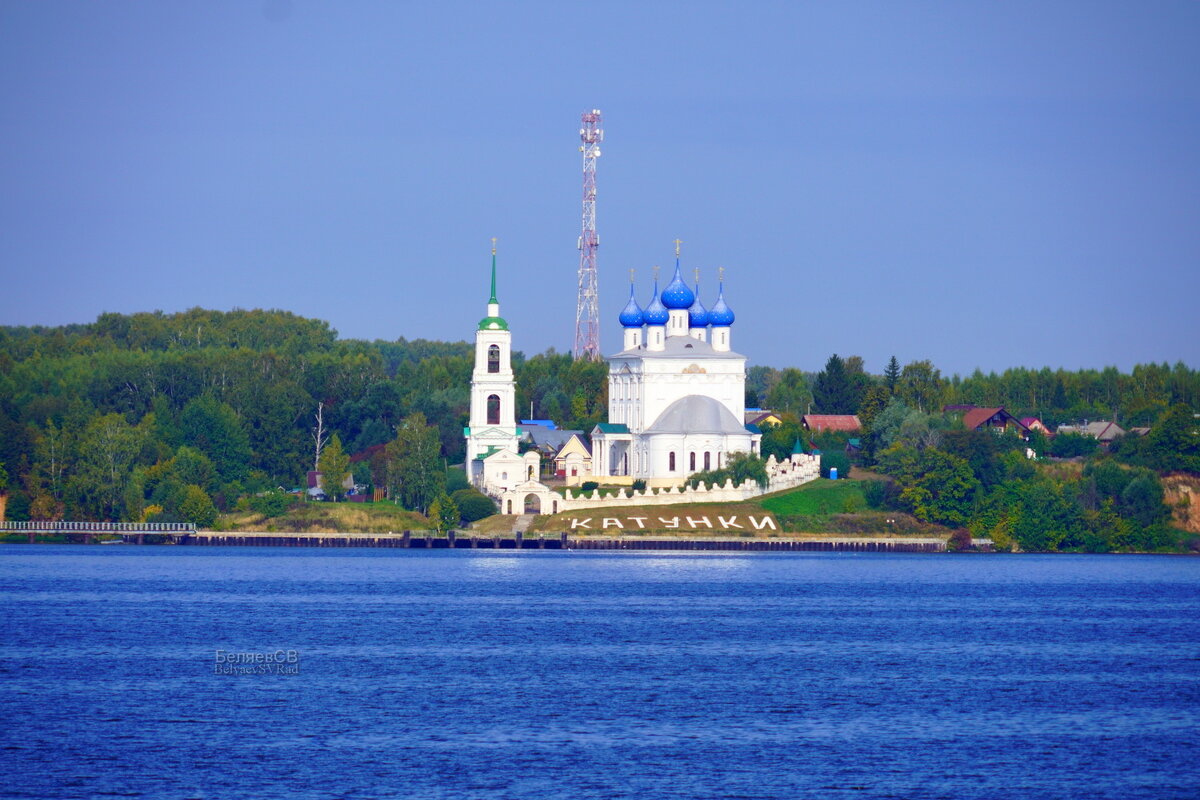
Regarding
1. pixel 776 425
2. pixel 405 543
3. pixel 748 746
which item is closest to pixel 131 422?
pixel 405 543

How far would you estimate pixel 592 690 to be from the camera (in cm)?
4153

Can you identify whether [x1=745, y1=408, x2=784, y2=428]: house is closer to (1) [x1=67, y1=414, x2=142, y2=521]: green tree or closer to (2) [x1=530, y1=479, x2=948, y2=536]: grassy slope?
(2) [x1=530, y1=479, x2=948, y2=536]: grassy slope

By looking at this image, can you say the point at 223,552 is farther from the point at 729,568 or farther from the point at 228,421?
the point at 729,568

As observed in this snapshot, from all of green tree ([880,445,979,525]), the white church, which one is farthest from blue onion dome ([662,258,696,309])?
green tree ([880,445,979,525])

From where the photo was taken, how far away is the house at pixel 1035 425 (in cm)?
11344

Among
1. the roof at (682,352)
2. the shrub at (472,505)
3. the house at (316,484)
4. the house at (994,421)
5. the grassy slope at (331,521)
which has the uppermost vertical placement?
the roof at (682,352)

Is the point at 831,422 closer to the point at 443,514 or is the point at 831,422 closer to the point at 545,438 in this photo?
the point at 545,438

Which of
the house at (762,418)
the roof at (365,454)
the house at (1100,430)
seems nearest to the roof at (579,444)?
the roof at (365,454)

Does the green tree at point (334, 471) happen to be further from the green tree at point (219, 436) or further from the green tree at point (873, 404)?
the green tree at point (873, 404)

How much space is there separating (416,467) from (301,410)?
14.8 meters

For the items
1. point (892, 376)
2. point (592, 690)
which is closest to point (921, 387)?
point (892, 376)

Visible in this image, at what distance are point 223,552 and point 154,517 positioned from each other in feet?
22.1

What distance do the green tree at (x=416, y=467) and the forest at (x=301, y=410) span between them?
12 cm

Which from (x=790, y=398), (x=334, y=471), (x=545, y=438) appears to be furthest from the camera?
(x=790, y=398)
